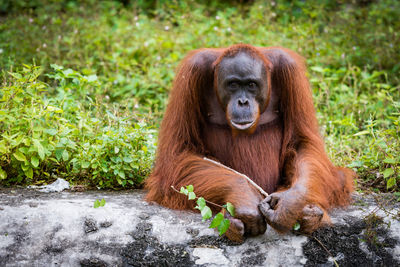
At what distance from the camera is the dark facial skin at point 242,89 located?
3.14 m

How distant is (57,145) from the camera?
362 cm

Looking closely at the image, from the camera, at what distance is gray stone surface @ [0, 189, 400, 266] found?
2744 millimetres

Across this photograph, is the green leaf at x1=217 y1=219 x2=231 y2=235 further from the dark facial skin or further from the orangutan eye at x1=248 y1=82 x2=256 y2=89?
the orangutan eye at x1=248 y1=82 x2=256 y2=89

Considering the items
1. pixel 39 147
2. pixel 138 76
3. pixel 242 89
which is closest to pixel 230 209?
pixel 242 89

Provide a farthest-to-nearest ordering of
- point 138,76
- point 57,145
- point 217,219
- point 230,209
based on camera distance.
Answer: point 138,76, point 57,145, point 230,209, point 217,219

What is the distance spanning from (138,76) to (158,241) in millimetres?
3492

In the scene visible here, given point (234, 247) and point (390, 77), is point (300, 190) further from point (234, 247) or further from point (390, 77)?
point (390, 77)

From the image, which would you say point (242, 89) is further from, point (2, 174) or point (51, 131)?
point (2, 174)

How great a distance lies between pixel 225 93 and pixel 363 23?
181 inches

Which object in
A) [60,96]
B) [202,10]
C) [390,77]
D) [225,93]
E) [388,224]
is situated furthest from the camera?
[202,10]

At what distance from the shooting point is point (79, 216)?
9.57ft

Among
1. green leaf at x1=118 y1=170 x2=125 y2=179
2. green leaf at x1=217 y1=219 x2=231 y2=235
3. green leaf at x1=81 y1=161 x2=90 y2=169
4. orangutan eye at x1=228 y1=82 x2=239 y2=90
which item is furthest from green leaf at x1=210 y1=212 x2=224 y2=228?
green leaf at x1=81 y1=161 x2=90 y2=169

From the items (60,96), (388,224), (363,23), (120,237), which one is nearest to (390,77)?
(363,23)

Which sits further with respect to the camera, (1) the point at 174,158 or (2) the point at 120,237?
(1) the point at 174,158
